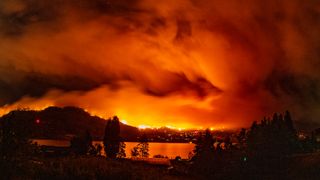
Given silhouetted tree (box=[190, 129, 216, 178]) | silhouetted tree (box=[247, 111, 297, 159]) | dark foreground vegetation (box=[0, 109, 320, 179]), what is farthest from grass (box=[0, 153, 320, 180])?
silhouetted tree (box=[247, 111, 297, 159])

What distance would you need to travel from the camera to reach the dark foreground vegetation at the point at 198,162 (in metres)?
40.1

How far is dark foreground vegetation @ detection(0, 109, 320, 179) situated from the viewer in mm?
40062

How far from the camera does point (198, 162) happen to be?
8425 centimetres

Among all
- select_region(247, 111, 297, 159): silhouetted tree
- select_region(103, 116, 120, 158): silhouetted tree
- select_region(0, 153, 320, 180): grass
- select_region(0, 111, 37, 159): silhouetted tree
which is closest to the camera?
select_region(0, 111, 37, 159): silhouetted tree

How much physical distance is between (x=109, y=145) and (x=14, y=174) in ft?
238

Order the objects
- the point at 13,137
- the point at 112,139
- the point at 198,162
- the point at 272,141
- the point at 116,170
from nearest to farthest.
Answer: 1. the point at 13,137
2. the point at 116,170
3. the point at 272,141
4. the point at 198,162
5. the point at 112,139

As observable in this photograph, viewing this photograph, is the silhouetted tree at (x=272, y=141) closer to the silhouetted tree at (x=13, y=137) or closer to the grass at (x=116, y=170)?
the grass at (x=116, y=170)

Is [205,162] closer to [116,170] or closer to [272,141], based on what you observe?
[272,141]

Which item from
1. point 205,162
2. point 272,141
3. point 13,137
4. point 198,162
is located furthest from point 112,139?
point 13,137

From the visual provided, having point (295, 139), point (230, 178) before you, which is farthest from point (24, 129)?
point (295, 139)

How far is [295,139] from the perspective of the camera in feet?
290

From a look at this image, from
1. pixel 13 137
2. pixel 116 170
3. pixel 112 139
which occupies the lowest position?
pixel 116 170

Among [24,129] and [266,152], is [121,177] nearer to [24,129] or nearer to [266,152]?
[24,129]

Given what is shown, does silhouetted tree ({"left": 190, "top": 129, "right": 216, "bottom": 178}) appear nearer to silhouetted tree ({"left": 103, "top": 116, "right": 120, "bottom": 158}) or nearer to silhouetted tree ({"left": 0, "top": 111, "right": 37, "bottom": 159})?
silhouetted tree ({"left": 103, "top": 116, "right": 120, "bottom": 158})
